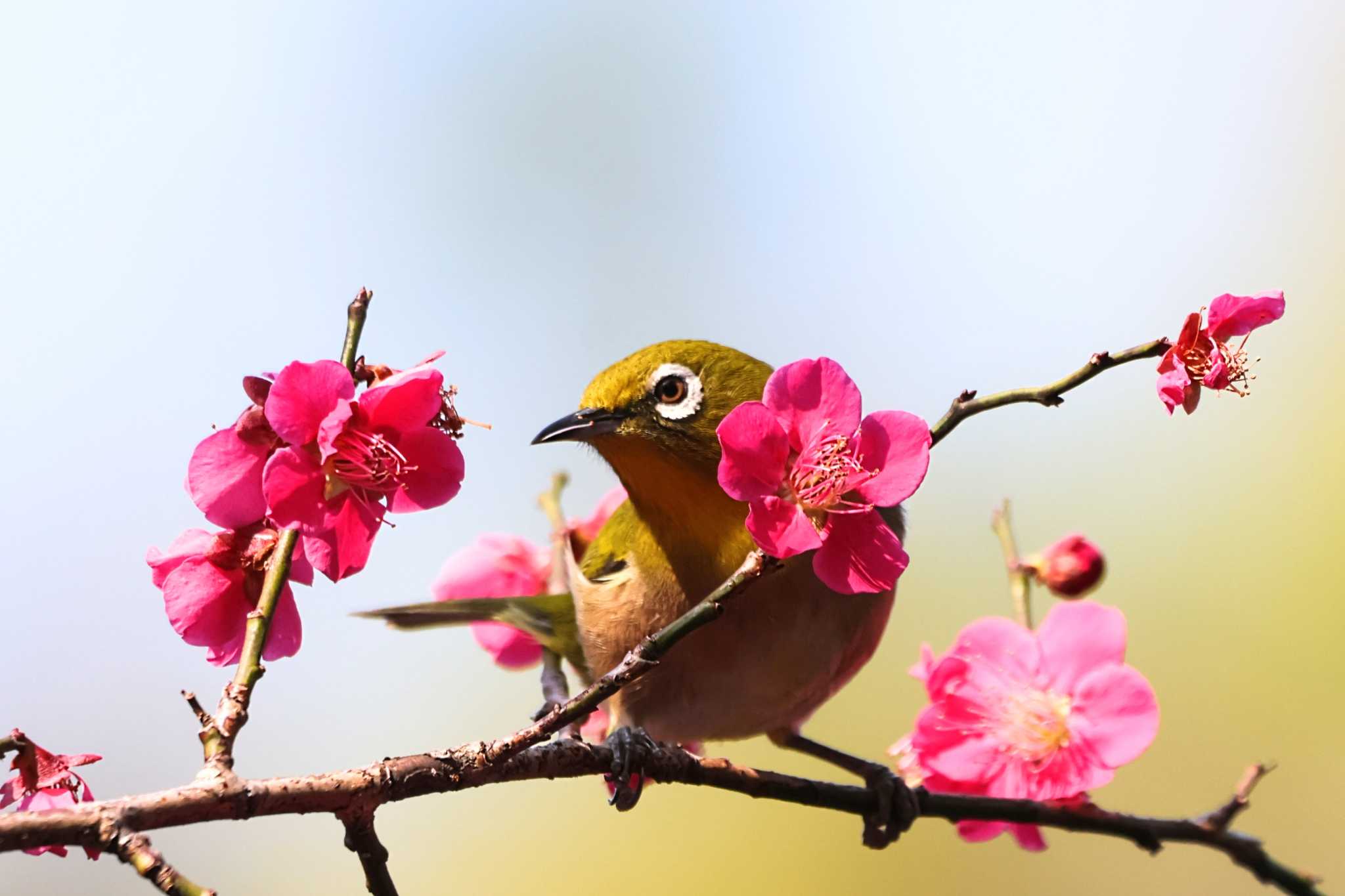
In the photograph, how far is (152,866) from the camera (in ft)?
4.85

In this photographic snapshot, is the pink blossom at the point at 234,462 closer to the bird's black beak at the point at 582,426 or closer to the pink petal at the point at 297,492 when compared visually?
the pink petal at the point at 297,492

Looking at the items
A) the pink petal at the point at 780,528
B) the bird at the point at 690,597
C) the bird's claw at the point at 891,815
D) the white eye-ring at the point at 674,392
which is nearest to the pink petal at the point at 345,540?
the pink petal at the point at 780,528

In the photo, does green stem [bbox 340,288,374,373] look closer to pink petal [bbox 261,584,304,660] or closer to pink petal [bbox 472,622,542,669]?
pink petal [bbox 261,584,304,660]

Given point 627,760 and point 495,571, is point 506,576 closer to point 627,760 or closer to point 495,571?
point 495,571

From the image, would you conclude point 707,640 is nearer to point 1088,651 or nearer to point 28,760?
point 1088,651

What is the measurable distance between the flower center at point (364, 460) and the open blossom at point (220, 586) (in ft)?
0.72

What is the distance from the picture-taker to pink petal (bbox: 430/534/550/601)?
4.23m

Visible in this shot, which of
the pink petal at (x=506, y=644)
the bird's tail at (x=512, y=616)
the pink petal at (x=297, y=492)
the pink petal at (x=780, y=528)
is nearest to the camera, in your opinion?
the pink petal at (x=780, y=528)

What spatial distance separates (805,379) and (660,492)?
6.45 feet

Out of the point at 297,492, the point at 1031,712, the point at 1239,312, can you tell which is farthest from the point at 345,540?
the point at 1031,712

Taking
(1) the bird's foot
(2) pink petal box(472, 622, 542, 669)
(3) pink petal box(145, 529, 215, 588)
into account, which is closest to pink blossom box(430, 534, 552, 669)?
(2) pink petal box(472, 622, 542, 669)

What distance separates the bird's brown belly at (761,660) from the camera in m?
3.59

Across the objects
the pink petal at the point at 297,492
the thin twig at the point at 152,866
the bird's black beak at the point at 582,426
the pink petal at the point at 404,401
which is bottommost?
the thin twig at the point at 152,866

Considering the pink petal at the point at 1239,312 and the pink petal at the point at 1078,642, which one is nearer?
the pink petal at the point at 1239,312
